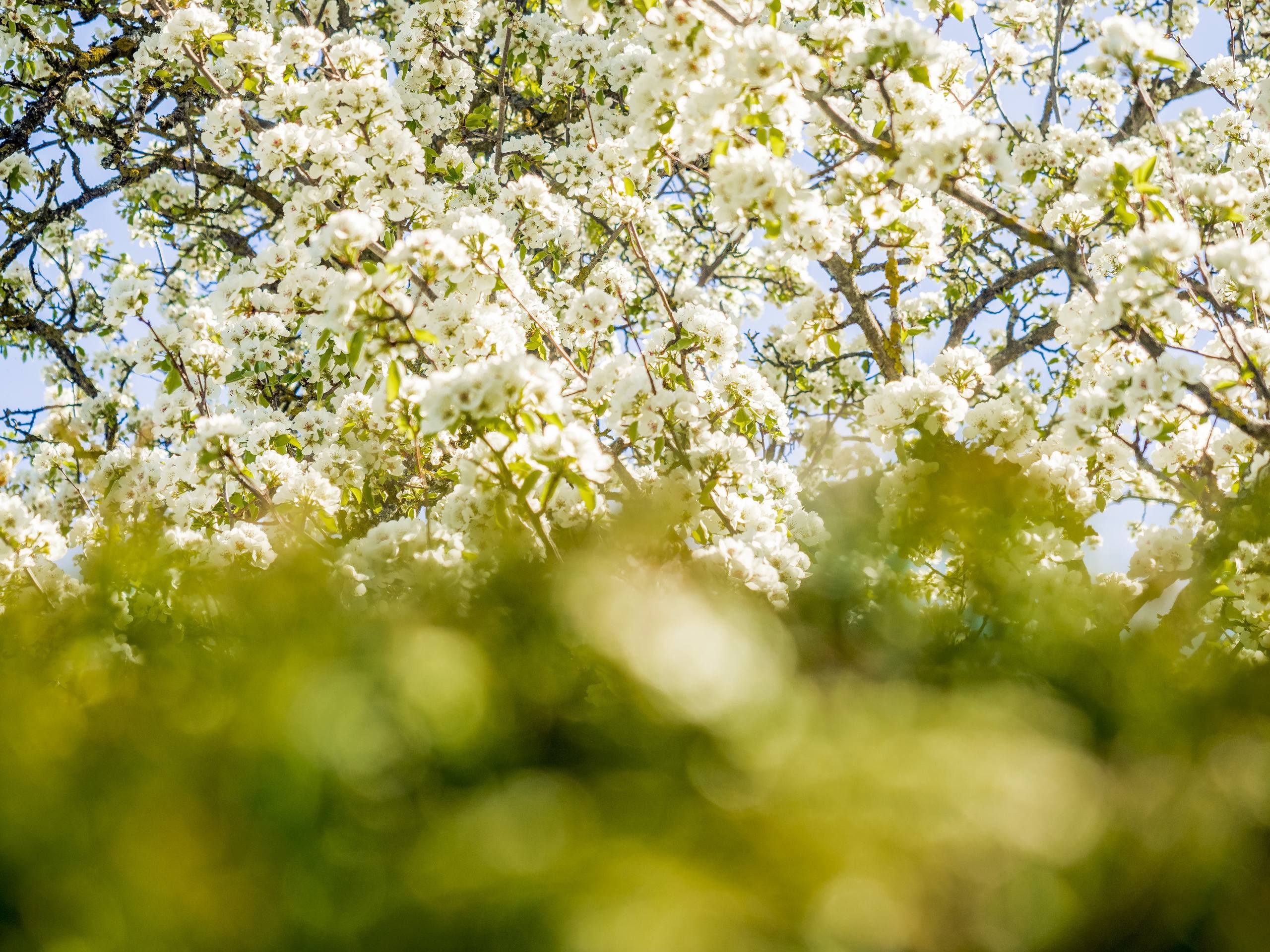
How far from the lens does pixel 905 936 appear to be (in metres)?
0.77

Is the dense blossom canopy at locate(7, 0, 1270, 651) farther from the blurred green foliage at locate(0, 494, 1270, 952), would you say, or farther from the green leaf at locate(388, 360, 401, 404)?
the blurred green foliage at locate(0, 494, 1270, 952)

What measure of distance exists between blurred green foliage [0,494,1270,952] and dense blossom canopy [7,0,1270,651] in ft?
1.88

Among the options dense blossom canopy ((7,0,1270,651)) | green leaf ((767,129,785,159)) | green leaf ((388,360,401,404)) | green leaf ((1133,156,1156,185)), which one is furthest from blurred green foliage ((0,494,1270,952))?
green leaf ((767,129,785,159))

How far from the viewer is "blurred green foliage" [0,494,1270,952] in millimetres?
735

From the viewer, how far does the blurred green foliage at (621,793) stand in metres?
0.73

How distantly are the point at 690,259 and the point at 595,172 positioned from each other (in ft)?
14.3

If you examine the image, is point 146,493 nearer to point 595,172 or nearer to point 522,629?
point 595,172

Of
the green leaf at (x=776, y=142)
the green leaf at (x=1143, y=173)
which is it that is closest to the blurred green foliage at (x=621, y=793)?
the green leaf at (x=1143, y=173)

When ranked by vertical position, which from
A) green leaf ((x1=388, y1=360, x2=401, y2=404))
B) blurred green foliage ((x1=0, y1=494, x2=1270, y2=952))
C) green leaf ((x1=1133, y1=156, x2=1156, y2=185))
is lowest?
blurred green foliage ((x1=0, y1=494, x2=1270, y2=952))

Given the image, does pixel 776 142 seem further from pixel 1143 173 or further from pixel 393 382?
pixel 393 382

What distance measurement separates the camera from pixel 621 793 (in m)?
0.93

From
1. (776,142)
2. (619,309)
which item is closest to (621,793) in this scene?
(776,142)

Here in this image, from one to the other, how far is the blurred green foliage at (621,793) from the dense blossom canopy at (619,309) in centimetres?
57

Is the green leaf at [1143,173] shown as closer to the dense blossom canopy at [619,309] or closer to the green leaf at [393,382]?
the dense blossom canopy at [619,309]
